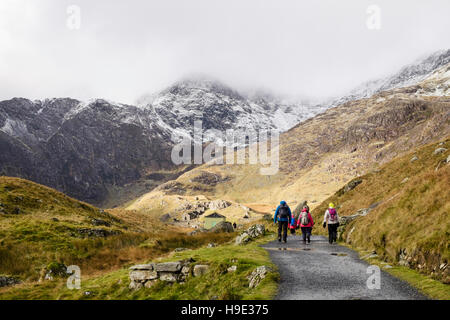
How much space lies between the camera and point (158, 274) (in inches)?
546

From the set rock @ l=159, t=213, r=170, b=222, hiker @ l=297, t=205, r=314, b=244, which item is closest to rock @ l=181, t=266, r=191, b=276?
hiker @ l=297, t=205, r=314, b=244

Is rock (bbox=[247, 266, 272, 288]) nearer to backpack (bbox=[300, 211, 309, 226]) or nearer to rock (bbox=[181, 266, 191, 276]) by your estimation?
rock (bbox=[181, 266, 191, 276])

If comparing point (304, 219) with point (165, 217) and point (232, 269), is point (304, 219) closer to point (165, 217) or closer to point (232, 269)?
point (232, 269)

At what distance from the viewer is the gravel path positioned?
1002 cm

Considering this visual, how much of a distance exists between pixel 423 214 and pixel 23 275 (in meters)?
23.0

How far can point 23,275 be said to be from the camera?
19.9 metres

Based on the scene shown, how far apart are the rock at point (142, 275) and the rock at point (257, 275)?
14.1ft

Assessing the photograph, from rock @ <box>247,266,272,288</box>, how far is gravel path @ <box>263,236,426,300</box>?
686mm

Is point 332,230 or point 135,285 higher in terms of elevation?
point 332,230

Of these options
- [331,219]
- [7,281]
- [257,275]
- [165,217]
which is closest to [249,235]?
[331,219]

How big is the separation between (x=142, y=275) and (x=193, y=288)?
2616 mm

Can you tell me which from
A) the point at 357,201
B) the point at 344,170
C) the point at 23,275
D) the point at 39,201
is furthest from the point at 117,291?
the point at 344,170

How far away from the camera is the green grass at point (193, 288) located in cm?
1137
